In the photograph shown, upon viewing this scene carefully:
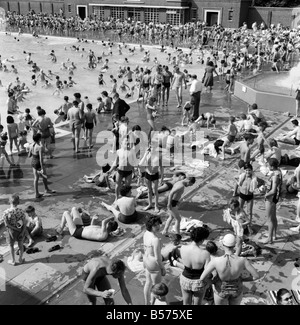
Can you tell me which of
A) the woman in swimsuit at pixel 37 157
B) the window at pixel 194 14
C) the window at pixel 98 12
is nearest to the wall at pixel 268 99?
the woman in swimsuit at pixel 37 157

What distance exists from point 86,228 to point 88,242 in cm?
26

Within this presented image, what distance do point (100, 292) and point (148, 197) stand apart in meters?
4.02

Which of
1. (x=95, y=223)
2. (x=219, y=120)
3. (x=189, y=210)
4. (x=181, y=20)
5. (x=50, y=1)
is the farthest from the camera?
(x=50, y=1)

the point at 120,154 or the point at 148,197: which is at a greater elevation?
the point at 120,154

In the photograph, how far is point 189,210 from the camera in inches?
332

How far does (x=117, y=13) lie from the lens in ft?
166

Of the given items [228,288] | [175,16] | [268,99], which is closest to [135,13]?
[175,16]

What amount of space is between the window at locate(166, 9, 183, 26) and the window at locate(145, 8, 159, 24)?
173 centimetres

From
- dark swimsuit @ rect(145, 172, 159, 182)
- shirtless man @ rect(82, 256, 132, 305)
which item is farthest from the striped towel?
dark swimsuit @ rect(145, 172, 159, 182)

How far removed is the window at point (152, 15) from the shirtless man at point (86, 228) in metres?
44.1

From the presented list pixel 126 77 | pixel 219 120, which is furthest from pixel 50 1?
pixel 219 120

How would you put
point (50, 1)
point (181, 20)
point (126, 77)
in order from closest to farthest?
point (126, 77), point (181, 20), point (50, 1)

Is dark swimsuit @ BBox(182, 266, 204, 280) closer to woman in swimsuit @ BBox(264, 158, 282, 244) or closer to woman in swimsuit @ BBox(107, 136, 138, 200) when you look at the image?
woman in swimsuit @ BBox(264, 158, 282, 244)
